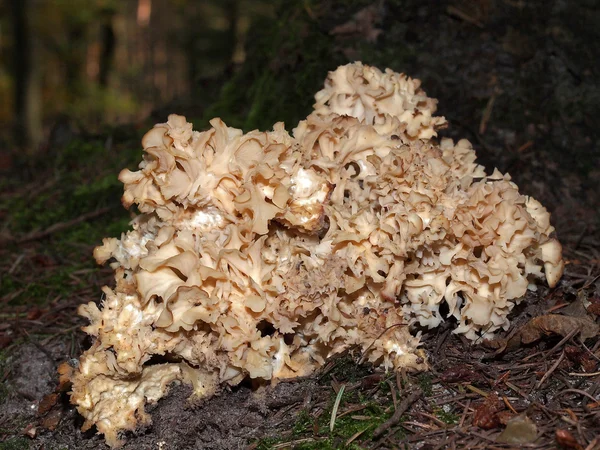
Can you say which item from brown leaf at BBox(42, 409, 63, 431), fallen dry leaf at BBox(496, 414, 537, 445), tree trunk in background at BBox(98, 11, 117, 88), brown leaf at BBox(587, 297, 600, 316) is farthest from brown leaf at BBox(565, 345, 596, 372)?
tree trunk in background at BBox(98, 11, 117, 88)

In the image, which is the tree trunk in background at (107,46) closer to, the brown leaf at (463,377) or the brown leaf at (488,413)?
the brown leaf at (463,377)

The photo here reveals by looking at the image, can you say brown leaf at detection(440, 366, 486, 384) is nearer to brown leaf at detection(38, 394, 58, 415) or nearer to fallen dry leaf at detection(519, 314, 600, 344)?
fallen dry leaf at detection(519, 314, 600, 344)

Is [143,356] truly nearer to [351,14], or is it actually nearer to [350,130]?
[350,130]

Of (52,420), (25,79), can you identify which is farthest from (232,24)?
(52,420)

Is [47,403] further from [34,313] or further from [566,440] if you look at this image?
[566,440]

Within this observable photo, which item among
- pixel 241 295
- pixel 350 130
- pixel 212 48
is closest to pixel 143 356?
pixel 241 295

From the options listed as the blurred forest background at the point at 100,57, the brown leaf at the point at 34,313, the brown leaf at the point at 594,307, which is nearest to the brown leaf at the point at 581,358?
the brown leaf at the point at 594,307
